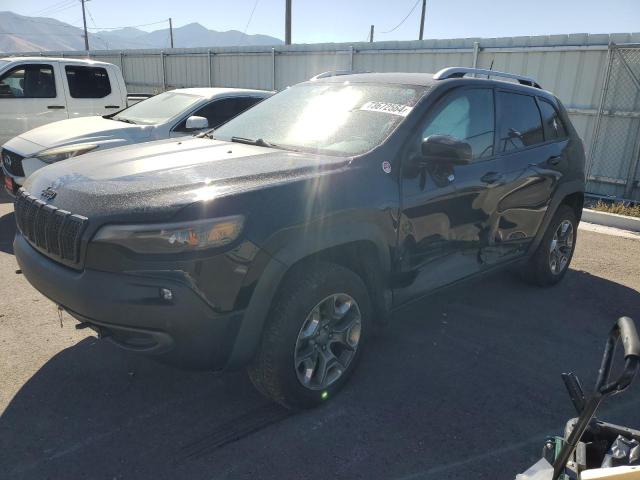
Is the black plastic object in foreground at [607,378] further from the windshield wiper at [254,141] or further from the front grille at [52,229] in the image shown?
the windshield wiper at [254,141]

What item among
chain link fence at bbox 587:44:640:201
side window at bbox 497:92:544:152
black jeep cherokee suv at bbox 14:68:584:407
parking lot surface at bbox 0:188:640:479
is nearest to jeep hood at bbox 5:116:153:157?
parking lot surface at bbox 0:188:640:479

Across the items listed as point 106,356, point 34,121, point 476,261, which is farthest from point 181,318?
point 34,121

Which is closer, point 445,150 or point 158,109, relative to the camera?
point 445,150

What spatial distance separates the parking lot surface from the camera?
8.21 ft

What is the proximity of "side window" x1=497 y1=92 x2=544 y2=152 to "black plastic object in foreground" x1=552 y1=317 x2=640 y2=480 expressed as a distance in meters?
2.57

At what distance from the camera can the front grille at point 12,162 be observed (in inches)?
240

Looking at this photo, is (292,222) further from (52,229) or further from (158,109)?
(158,109)

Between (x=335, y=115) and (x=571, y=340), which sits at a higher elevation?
(x=335, y=115)

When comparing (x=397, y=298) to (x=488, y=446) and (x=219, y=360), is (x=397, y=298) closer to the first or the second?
(x=488, y=446)

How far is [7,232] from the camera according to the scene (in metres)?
6.09

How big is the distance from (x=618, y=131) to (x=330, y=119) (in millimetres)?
7462

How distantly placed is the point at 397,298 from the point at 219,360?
4.01ft

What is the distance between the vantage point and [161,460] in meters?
2.49

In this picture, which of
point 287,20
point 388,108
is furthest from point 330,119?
point 287,20
